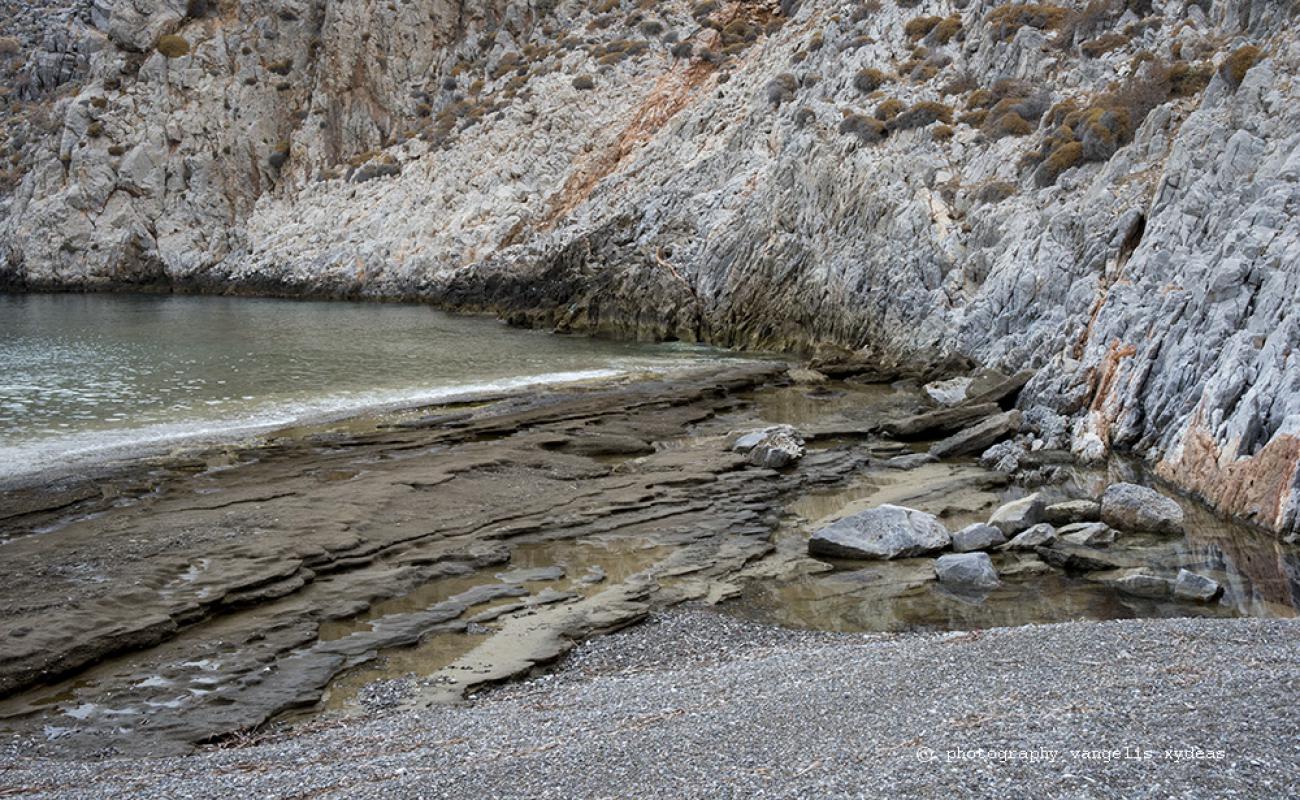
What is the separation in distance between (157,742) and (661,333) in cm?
3571

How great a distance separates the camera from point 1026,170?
3116 cm

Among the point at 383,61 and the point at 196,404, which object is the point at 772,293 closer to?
the point at 196,404

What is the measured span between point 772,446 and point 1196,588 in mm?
8949

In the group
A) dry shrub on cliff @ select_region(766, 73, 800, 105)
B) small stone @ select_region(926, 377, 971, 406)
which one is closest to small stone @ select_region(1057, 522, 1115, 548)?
small stone @ select_region(926, 377, 971, 406)

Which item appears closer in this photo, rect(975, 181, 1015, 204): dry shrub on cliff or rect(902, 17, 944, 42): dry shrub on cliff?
rect(975, 181, 1015, 204): dry shrub on cliff

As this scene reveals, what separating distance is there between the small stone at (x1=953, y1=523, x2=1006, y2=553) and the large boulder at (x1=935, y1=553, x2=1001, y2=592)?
32.3 inches

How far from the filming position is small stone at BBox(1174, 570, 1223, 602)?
36.6 feet

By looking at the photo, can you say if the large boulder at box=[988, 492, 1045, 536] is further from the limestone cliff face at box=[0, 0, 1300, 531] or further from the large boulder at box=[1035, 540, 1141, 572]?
the limestone cliff face at box=[0, 0, 1300, 531]

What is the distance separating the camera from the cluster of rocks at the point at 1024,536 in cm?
1230

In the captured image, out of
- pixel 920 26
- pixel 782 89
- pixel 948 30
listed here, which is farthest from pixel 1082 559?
pixel 782 89

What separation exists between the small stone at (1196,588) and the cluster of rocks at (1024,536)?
0.26 m

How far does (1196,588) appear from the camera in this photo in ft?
36.8

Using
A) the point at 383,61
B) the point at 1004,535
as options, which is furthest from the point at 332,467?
the point at 383,61

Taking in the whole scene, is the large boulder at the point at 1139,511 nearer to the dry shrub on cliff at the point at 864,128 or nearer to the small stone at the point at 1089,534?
the small stone at the point at 1089,534
